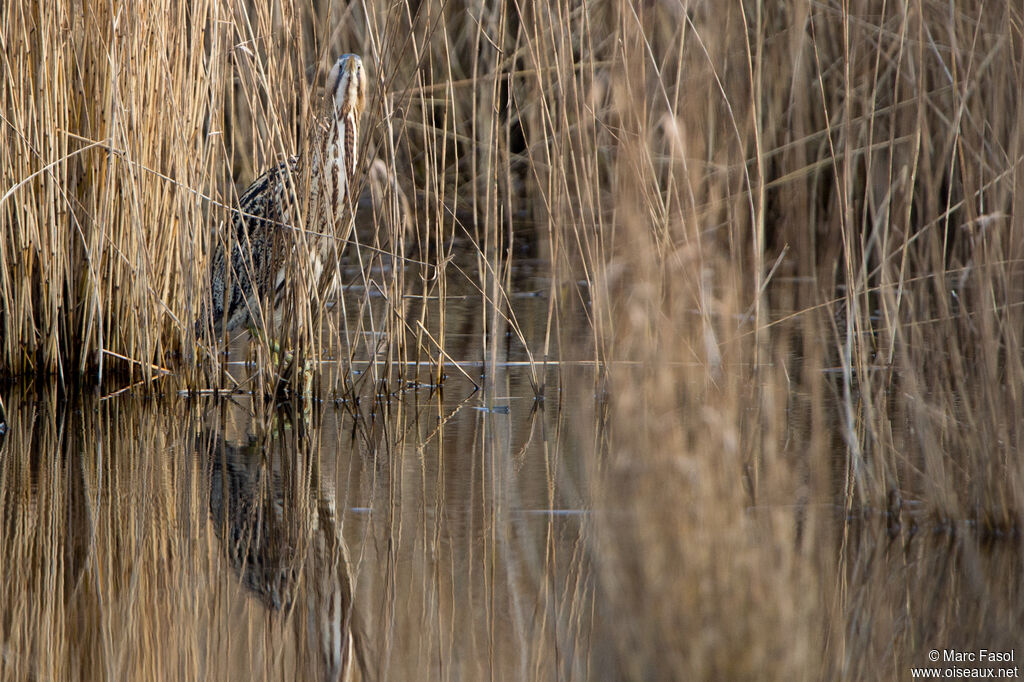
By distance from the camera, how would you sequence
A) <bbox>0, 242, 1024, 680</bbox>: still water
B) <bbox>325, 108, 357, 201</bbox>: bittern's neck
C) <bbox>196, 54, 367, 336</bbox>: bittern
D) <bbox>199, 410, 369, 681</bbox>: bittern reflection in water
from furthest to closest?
<bbox>325, 108, 357, 201</bbox>: bittern's neck → <bbox>196, 54, 367, 336</bbox>: bittern → <bbox>199, 410, 369, 681</bbox>: bittern reflection in water → <bbox>0, 242, 1024, 680</bbox>: still water

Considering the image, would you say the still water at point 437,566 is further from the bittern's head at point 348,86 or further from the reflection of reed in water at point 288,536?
the bittern's head at point 348,86

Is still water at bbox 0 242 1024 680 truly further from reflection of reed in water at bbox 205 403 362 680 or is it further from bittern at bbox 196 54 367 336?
bittern at bbox 196 54 367 336

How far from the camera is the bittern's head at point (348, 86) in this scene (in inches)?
163

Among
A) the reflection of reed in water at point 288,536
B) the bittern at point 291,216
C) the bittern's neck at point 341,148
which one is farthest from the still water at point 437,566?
the bittern's neck at point 341,148

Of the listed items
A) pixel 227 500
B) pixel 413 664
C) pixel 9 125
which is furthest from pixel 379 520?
pixel 9 125

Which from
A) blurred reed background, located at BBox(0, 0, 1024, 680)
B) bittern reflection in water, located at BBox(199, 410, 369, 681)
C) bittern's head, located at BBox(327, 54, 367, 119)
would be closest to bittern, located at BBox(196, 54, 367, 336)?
bittern's head, located at BBox(327, 54, 367, 119)

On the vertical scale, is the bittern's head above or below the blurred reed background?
above

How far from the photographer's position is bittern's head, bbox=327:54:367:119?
4.14 m

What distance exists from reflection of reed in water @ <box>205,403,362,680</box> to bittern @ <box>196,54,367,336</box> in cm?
42

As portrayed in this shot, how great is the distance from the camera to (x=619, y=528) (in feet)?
5.99

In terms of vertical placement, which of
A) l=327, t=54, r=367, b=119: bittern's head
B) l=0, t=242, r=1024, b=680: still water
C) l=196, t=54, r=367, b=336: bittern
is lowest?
l=0, t=242, r=1024, b=680: still water

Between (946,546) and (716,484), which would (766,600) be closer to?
(716,484)

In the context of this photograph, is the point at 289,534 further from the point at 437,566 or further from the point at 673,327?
the point at 673,327

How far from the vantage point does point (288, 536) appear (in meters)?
2.62
